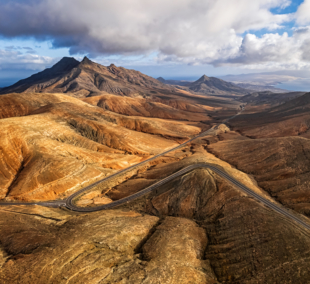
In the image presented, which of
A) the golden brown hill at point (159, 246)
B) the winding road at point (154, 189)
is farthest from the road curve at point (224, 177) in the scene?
the golden brown hill at point (159, 246)

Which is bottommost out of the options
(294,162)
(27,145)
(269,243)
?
(269,243)

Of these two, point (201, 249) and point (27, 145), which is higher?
point (27, 145)

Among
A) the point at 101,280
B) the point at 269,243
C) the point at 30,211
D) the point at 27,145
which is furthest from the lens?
the point at 27,145

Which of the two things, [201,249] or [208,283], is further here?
[201,249]

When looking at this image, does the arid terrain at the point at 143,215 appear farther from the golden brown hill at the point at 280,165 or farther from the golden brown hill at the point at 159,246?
the golden brown hill at the point at 280,165

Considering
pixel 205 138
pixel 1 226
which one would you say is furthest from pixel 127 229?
pixel 205 138

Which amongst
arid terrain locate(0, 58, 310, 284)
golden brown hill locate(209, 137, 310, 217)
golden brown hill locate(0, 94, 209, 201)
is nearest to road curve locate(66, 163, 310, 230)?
arid terrain locate(0, 58, 310, 284)

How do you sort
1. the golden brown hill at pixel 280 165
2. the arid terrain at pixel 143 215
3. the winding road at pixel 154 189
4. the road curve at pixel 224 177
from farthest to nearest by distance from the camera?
the golden brown hill at pixel 280 165 → the winding road at pixel 154 189 → the road curve at pixel 224 177 → the arid terrain at pixel 143 215

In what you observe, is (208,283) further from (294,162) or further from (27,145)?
(27,145)

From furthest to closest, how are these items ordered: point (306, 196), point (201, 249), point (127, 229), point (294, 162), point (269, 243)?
point (294, 162) → point (306, 196) → point (127, 229) → point (201, 249) → point (269, 243)
